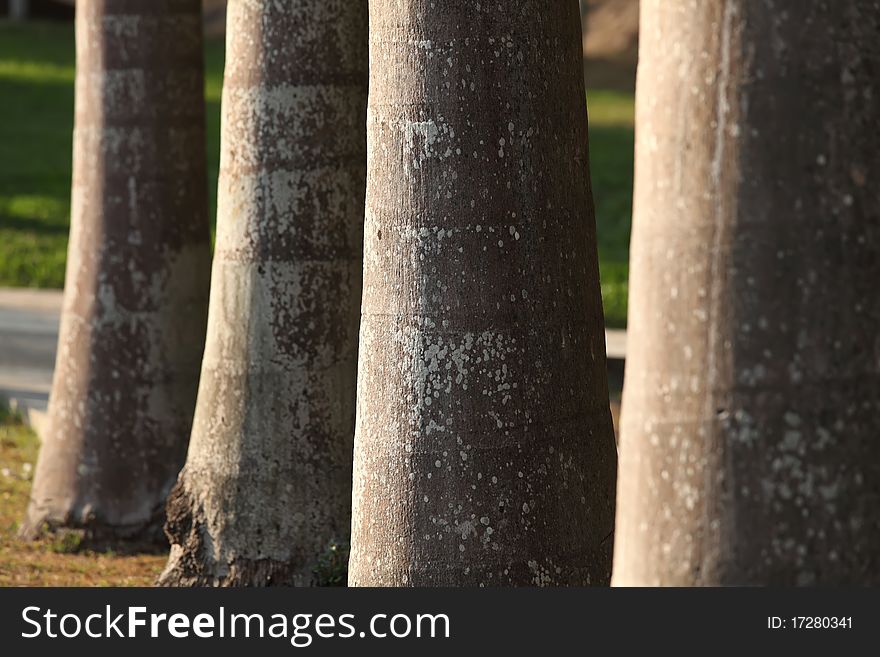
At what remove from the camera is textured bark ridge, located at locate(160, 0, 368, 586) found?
241 inches

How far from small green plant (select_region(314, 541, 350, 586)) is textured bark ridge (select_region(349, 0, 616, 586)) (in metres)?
1.52

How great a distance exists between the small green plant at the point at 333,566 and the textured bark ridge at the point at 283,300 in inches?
1.2

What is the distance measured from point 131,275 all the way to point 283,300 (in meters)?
1.40

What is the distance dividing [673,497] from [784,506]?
0.81ft

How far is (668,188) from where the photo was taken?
329cm

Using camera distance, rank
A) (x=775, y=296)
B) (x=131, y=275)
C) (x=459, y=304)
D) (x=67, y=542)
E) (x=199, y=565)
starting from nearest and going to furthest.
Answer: (x=775, y=296), (x=459, y=304), (x=199, y=565), (x=131, y=275), (x=67, y=542)

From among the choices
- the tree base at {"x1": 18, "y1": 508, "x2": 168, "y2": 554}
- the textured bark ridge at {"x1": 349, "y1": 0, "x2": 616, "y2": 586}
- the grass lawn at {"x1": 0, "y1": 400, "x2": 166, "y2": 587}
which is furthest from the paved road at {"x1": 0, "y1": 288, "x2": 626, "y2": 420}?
the textured bark ridge at {"x1": 349, "y1": 0, "x2": 616, "y2": 586}

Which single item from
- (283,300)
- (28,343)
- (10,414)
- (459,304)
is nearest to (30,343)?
(28,343)

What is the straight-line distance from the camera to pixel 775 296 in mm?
3166

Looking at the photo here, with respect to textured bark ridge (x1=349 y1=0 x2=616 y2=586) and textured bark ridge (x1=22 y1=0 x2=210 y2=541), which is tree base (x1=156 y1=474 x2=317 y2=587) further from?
textured bark ridge (x1=349 y1=0 x2=616 y2=586)

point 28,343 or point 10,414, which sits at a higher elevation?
point 28,343

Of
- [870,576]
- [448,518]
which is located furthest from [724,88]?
[448,518]

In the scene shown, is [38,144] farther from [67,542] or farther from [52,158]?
[67,542]

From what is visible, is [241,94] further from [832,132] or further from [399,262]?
[832,132]
